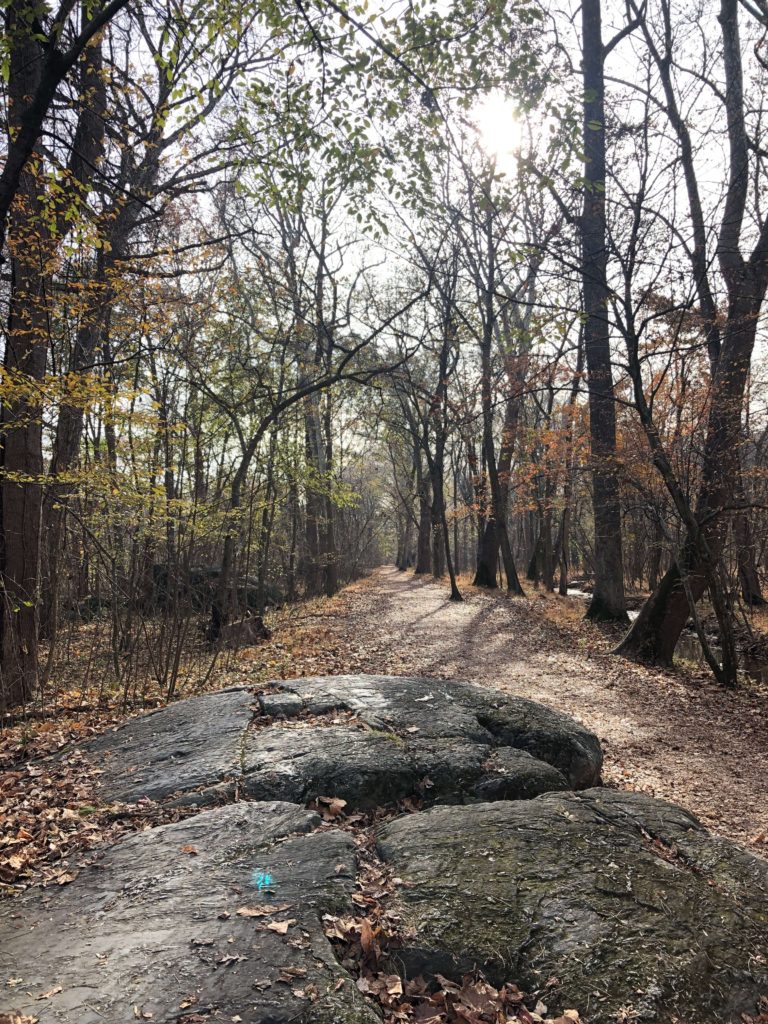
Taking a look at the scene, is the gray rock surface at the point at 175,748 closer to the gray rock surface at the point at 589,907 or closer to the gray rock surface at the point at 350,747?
the gray rock surface at the point at 350,747

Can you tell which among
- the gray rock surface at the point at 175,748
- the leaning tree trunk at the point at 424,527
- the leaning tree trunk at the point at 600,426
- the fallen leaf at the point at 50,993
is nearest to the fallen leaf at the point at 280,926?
the fallen leaf at the point at 50,993

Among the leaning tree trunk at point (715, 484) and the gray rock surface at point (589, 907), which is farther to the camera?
the leaning tree trunk at point (715, 484)

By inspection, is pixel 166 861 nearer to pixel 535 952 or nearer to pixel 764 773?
pixel 535 952

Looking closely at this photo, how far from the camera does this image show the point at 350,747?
450 centimetres

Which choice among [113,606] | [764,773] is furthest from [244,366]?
[764,773]

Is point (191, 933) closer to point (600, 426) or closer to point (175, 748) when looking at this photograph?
point (175, 748)

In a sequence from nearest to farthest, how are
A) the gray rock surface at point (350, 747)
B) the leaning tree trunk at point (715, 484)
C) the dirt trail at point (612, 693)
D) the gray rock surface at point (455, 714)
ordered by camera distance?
the gray rock surface at point (350, 747)
the gray rock surface at point (455, 714)
the dirt trail at point (612, 693)
the leaning tree trunk at point (715, 484)

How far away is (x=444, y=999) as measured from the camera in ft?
8.36

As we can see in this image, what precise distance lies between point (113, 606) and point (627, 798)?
6011 millimetres

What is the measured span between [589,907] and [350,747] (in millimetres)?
1993

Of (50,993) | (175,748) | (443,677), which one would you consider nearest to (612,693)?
(443,677)

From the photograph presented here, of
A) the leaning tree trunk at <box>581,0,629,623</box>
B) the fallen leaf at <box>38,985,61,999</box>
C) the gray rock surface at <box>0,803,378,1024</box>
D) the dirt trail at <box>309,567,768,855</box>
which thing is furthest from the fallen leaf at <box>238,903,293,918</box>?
the leaning tree trunk at <box>581,0,629,623</box>

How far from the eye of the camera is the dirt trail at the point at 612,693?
18.3ft

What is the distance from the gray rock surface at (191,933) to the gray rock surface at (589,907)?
0.45 meters
